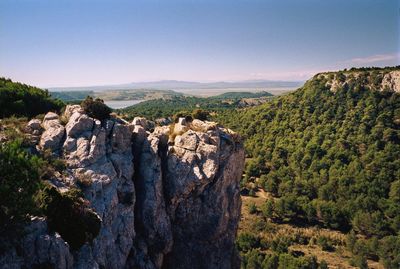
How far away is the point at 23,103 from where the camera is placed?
36875 mm

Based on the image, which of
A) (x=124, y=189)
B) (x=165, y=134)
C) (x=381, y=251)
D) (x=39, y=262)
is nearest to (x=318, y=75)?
(x=381, y=251)

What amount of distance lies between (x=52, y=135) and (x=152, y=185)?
9721mm

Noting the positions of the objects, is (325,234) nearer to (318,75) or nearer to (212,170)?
(212,170)

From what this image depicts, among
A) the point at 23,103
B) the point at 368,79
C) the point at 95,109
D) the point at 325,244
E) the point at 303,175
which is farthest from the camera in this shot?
the point at 368,79

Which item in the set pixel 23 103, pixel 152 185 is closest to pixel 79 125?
pixel 152 185

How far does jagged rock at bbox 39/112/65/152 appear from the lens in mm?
28797

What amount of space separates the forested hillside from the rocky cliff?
26.4 meters

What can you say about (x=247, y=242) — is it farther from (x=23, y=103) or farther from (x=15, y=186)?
(x=15, y=186)

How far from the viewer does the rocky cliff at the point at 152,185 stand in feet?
86.5

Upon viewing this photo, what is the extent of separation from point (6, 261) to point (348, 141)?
317 ft

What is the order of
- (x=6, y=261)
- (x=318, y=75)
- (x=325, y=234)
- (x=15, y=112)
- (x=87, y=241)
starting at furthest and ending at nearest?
(x=318, y=75)
(x=325, y=234)
(x=15, y=112)
(x=87, y=241)
(x=6, y=261)

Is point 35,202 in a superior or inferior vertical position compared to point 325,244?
superior

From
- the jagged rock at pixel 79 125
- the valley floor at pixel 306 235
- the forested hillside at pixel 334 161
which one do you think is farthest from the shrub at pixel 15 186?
the valley floor at pixel 306 235

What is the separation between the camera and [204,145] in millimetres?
33656
